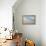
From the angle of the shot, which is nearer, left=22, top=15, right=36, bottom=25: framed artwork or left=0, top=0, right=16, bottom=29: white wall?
left=0, top=0, right=16, bottom=29: white wall

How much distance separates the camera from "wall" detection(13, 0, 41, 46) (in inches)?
218

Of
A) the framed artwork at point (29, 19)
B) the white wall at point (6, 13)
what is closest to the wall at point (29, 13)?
the framed artwork at point (29, 19)

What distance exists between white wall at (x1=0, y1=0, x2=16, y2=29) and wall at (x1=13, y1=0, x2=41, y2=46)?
1208mm

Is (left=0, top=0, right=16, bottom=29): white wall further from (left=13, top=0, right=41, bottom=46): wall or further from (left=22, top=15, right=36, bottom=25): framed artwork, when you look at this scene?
(left=22, top=15, right=36, bottom=25): framed artwork

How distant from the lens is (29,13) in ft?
18.2

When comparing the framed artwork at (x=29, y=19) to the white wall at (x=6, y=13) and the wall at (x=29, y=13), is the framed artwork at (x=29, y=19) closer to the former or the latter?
the wall at (x=29, y=13)

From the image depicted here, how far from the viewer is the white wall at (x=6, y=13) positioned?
13.9 feet

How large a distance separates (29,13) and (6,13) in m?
1.58

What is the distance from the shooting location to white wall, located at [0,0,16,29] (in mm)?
4240

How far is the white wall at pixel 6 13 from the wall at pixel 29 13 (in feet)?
3.96

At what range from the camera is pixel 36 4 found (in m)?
5.54

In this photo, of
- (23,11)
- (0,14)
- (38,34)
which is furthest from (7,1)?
(38,34)

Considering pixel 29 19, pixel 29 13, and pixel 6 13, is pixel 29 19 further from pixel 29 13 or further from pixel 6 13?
pixel 6 13

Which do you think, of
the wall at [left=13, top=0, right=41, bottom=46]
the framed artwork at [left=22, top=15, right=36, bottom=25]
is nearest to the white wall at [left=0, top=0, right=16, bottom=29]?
the wall at [left=13, top=0, right=41, bottom=46]
